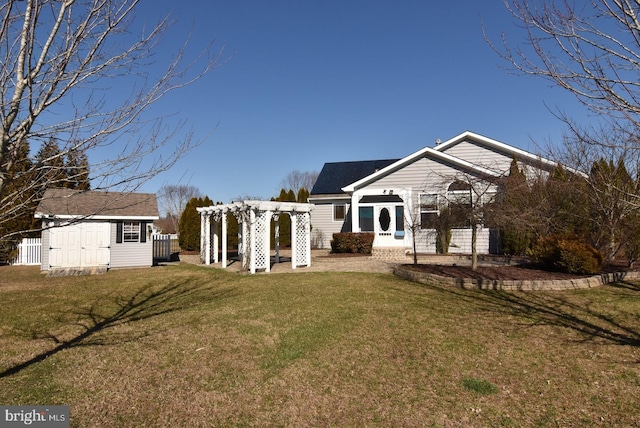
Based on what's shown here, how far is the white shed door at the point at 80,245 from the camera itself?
1617 cm

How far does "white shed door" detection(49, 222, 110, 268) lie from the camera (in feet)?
53.1

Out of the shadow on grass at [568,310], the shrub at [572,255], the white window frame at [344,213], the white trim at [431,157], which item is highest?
the white trim at [431,157]

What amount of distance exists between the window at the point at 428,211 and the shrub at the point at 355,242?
2.69 meters

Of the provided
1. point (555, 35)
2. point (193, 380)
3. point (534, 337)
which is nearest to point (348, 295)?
point (534, 337)

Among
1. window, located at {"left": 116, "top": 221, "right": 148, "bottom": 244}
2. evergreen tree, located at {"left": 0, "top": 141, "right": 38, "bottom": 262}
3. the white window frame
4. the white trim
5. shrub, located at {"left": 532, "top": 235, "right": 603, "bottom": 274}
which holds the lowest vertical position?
shrub, located at {"left": 532, "top": 235, "right": 603, "bottom": 274}

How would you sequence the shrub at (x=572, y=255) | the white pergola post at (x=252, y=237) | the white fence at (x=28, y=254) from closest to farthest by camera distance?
the shrub at (x=572, y=255) < the white pergola post at (x=252, y=237) < the white fence at (x=28, y=254)

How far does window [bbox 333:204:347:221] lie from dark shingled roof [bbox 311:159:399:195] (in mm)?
880

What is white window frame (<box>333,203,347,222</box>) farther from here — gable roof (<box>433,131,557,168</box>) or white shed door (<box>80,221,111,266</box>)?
white shed door (<box>80,221,111,266</box>)

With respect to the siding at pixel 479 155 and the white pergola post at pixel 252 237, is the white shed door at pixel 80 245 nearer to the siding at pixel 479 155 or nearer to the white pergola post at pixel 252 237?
the white pergola post at pixel 252 237

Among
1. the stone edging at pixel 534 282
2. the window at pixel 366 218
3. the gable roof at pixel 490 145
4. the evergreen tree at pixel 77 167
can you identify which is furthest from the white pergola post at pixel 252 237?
the gable roof at pixel 490 145

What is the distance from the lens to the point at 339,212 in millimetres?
24047

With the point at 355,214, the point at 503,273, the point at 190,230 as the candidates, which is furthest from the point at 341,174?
the point at 503,273

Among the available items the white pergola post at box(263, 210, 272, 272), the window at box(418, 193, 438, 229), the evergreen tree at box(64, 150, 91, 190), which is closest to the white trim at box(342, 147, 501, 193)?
the window at box(418, 193, 438, 229)

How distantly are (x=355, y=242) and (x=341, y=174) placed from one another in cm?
817
